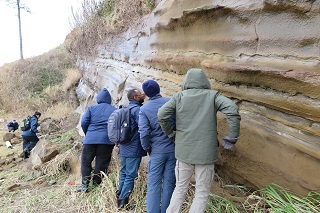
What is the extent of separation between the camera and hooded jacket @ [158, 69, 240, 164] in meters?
2.62

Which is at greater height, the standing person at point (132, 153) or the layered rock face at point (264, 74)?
the layered rock face at point (264, 74)

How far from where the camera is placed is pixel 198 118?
2643 millimetres

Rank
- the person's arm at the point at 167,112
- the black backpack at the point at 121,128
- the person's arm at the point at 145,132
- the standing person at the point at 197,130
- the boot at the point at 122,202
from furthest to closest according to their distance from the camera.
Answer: the boot at the point at 122,202, the black backpack at the point at 121,128, the person's arm at the point at 145,132, the person's arm at the point at 167,112, the standing person at the point at 197,130

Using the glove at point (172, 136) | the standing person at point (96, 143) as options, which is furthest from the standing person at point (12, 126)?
the glove at point (172, 136)

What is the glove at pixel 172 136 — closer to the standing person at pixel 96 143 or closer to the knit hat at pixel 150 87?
the knit hat at pixel 150 87

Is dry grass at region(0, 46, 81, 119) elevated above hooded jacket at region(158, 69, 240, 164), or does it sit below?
below

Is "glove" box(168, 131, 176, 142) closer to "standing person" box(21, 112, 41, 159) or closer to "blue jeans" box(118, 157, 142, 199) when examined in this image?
"blue jeans" box(118, 157, 142, 199)

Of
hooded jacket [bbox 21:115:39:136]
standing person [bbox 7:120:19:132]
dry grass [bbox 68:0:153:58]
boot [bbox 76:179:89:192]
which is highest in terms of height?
dry grass [bbox 68:0:153:58]

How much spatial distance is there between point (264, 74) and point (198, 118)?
801 mm

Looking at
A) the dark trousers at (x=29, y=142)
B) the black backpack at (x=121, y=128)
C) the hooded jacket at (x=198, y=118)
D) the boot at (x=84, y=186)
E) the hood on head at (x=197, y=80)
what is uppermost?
the hood on head at (x=197, y=80)

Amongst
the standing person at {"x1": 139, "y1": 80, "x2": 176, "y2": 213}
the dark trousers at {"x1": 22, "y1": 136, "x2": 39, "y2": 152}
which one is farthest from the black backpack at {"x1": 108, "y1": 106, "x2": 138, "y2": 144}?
the dark trousers at {"x1": 22, "y1": 136, "x2": 39, "y2": 152}

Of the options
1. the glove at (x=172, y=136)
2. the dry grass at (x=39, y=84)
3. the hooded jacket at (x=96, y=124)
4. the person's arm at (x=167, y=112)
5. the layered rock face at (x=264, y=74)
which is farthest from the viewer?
the dry grass at (x=39, y=84)

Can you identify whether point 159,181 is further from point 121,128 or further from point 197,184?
point 121,128

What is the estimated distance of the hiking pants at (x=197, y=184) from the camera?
2705 millimetres
